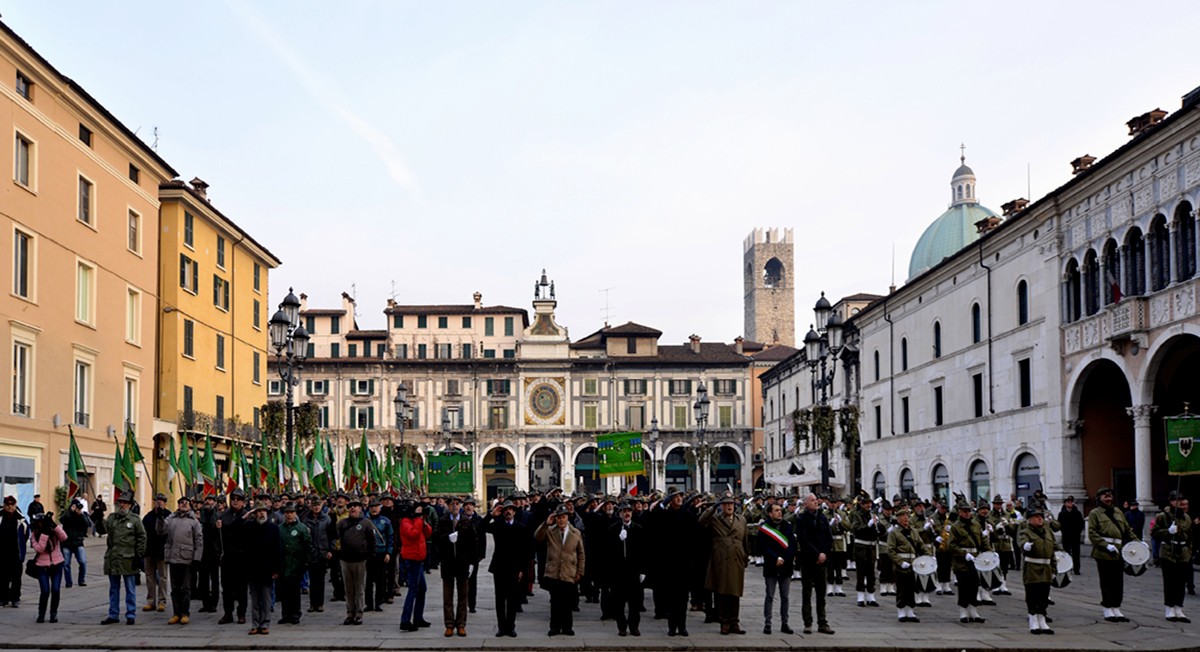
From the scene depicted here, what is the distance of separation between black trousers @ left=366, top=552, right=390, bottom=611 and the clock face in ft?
263

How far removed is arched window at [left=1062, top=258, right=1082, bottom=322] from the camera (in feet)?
128

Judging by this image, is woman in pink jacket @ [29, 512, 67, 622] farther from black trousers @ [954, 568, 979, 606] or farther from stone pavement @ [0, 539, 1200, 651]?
black trousers @ [954, 568, 979, 606]

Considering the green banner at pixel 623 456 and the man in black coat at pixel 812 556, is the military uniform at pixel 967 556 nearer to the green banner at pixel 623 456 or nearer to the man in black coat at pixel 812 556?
the man in black coat at pixel 812 556

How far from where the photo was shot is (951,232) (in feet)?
242

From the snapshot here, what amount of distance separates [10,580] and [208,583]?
3.28m

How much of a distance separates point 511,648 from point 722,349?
9221 centimetres

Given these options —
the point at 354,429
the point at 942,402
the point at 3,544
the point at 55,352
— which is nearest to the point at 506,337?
the point at 354,429

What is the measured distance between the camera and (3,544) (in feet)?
65.5

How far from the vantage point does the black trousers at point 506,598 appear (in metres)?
17.4

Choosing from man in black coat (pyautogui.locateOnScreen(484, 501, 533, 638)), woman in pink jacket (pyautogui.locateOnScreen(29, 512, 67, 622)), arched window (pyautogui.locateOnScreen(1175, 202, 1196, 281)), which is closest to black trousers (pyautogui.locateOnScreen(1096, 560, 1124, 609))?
man in black coat (pyautogui.locateOnScreen(484, 501, 533, 638))

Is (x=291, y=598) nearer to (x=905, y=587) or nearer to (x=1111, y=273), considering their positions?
(x=905, y=587)

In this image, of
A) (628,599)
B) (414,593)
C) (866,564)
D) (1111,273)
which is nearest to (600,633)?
(628,599)

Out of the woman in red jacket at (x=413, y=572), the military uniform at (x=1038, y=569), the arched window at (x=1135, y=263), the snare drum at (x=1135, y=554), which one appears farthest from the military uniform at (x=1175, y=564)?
the arched window at (x=1135, y=263)

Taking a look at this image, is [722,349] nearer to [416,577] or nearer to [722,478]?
[722,478]
